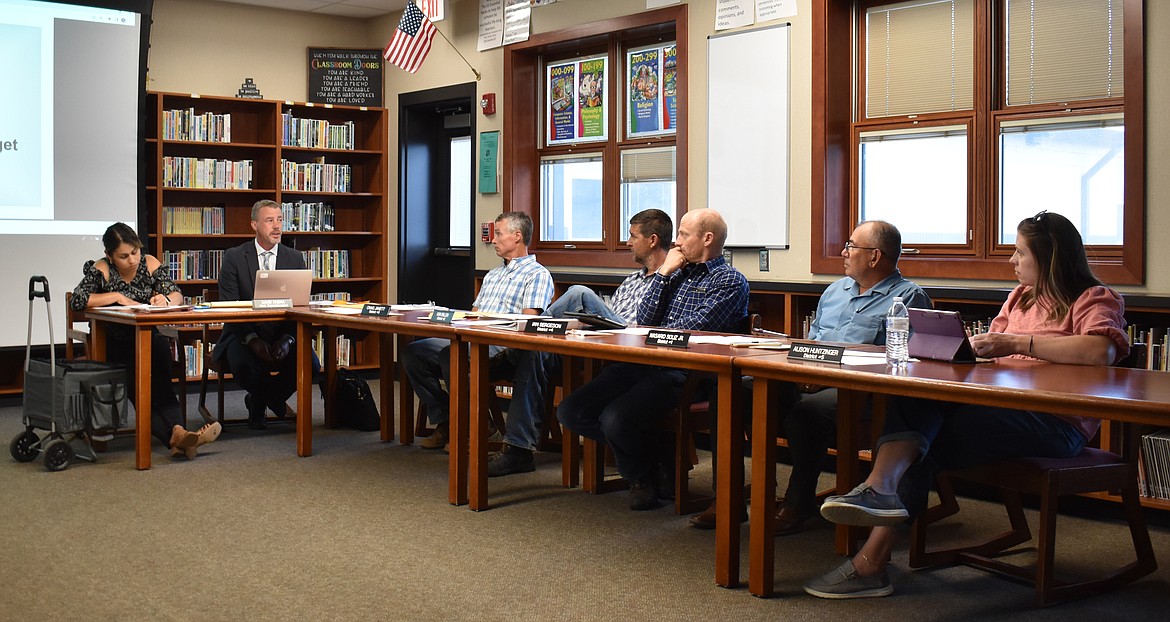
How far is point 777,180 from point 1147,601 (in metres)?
2.76

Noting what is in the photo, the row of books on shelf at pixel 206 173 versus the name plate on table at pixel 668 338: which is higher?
the row of books on shelf at pixel 206 173

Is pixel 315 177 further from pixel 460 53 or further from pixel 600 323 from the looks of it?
pixel 600 323

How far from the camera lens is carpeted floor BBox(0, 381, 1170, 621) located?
2.87 metres

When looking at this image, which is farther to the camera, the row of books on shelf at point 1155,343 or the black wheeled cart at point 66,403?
the black wheeled cart at point 66,403

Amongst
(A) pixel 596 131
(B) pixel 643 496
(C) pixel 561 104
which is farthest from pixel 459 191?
(B) pixel 643 496

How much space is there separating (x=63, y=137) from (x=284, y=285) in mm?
2303

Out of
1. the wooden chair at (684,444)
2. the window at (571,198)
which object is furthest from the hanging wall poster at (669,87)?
the wooden chair at (684,444)

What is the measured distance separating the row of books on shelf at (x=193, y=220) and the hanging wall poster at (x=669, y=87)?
3.29 metres

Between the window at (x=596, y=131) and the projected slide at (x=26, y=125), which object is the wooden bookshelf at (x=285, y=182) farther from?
the window at (x=596, y=131)

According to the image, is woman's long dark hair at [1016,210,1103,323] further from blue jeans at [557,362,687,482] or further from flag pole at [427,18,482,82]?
flag pole at [427,18,482,82]

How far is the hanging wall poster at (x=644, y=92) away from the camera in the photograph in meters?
6.06

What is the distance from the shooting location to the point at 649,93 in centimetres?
611

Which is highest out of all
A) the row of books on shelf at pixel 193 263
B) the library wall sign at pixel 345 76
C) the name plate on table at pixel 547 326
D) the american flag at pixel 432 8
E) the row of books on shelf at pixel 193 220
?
the american flag at pixel 432 8

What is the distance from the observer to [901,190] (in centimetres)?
502
